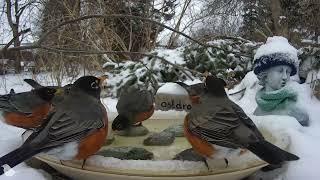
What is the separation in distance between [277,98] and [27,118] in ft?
4.73

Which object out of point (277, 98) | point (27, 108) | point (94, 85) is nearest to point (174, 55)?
point (277, 98)

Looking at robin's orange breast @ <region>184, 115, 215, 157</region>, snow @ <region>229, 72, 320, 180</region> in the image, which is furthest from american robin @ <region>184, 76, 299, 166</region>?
snow @ <region>229, 72, 320, 180</region>

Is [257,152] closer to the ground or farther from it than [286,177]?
farther from it

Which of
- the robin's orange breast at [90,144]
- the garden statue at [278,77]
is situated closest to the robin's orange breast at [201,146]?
the robin's orange breast at [90,144]

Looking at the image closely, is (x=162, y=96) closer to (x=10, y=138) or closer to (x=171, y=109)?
(x=171, y=109)

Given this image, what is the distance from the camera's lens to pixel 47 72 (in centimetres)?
665

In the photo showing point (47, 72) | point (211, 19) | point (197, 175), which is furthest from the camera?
point (211, 19)

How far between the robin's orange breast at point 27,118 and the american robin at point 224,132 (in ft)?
3.20

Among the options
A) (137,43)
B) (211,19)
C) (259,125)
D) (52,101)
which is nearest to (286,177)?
(259,125)

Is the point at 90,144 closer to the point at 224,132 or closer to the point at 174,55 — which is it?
the point at 224,132

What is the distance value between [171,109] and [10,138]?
0.96 meters

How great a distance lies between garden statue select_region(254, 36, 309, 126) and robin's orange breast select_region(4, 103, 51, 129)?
1292mm

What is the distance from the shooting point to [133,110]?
2520mm

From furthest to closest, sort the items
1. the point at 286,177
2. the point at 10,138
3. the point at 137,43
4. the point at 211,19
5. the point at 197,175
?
the point at 211,19
the point at 137,43
the point at 10,138
the point at 286,177
the point at 197,175
